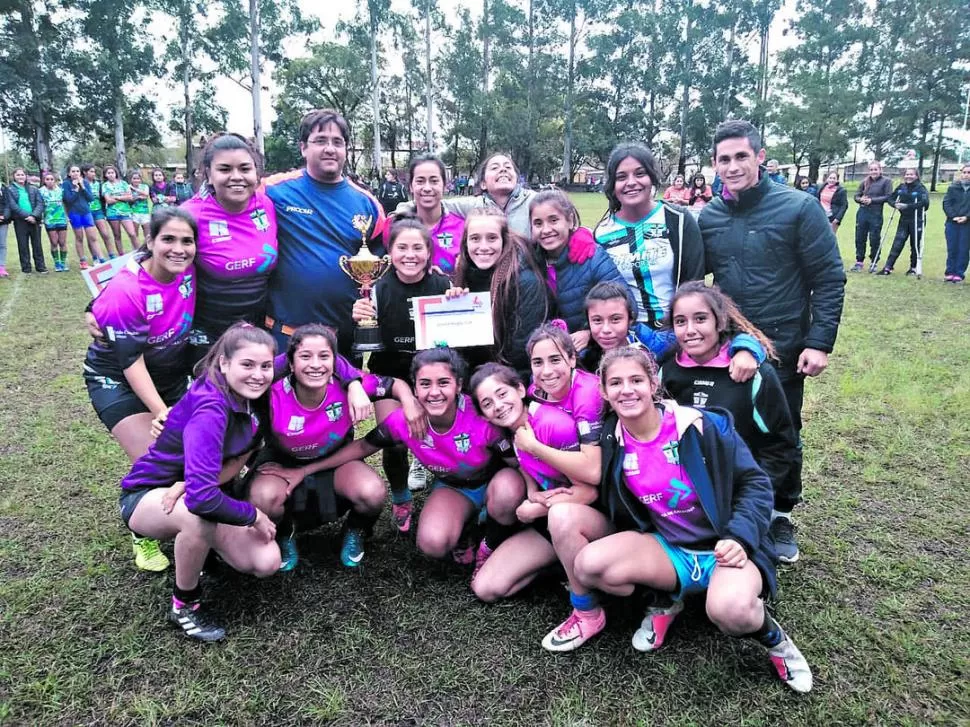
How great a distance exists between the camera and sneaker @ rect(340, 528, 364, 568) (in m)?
3.44

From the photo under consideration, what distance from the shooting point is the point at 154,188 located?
1577cm

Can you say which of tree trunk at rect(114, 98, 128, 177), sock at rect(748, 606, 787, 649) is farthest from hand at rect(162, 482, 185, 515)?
A: tree trunk at rect(114, 98, 128, 177)

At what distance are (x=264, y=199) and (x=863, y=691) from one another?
3.50 m

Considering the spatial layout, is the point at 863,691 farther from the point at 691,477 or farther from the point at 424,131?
the point at 424,131

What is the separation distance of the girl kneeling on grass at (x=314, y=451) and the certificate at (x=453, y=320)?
31cm

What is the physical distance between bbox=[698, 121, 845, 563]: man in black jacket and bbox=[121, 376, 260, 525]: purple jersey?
249cm

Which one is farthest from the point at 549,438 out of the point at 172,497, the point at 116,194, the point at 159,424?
the point at 116,194

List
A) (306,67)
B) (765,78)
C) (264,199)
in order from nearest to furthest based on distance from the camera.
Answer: (264,199) → (306,67) → (765,78)

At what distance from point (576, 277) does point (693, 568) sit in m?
1.50

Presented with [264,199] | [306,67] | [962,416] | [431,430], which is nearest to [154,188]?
[264,199]

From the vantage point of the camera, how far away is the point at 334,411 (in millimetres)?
3336

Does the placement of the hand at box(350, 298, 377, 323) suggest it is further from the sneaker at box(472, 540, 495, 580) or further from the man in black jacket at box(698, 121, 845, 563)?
the man in black jacket at box(698, 121, 845, 563)

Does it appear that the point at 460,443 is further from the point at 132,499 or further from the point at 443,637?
the point at 132,499

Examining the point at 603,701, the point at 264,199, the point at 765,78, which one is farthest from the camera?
the point at 765,78
